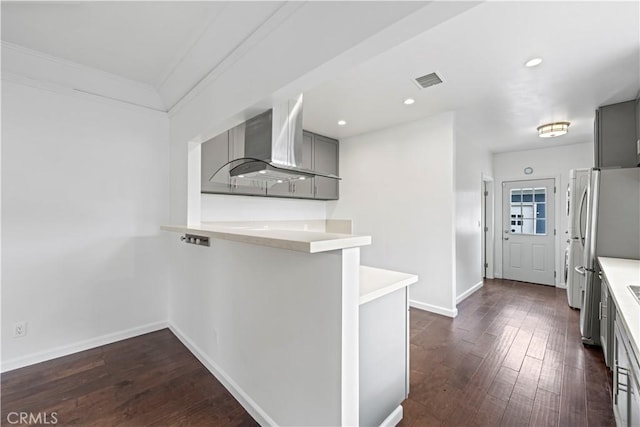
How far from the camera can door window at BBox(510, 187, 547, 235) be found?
512 centimetres

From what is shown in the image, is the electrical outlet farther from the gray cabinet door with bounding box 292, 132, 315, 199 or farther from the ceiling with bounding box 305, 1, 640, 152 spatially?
the ceiling with bounding box 305, 1, 640, 152

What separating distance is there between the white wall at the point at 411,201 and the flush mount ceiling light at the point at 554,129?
153 cm

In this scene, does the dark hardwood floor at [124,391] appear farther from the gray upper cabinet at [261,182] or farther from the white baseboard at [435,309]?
the white baseboard at [435,309]

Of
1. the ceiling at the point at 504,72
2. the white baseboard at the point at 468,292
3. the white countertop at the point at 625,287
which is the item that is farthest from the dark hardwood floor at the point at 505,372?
the ceiling at the point at 504,72

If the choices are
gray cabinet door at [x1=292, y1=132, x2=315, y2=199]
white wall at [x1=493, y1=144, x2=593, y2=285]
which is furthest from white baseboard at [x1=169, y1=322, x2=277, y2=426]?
white wall at [x1=493, y1=144, x2=593, y2=285]

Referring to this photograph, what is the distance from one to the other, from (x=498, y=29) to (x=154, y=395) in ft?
11.4

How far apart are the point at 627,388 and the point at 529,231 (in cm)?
468

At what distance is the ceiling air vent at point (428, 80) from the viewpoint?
2478 mm

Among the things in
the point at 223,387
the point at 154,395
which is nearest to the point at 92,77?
the point at 154,395

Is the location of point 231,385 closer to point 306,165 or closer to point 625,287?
point 625,287

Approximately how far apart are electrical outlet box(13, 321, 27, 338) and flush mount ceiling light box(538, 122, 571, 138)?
20.2ft

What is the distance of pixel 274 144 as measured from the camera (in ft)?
6.00

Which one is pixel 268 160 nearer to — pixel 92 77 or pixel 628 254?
pixel 92 77

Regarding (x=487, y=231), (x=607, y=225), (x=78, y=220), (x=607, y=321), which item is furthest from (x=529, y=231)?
(x=78, y=220)
